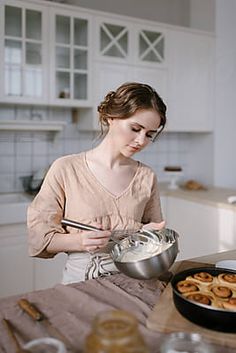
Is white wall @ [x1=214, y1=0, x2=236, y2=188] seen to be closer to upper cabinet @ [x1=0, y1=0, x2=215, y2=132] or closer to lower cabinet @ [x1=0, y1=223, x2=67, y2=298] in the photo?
upper cabinet @ [x1=0, y1=0, x2=215, y2=132]

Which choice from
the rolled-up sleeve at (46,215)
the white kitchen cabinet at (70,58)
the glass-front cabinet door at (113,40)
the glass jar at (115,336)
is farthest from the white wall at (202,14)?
the glass jar at (115,336)

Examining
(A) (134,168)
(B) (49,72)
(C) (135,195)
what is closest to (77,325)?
(C) (135,195)

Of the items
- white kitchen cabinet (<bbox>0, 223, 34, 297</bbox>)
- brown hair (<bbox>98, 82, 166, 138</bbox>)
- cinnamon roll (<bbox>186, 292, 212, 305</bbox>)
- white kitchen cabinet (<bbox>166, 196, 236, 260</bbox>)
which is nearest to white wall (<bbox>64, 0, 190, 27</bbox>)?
white kitchen cabinet (<bbox>166, 196, 236, 260</bbox>)

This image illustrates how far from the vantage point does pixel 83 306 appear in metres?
0.94

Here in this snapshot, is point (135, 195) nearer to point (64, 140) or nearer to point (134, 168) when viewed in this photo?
point (134, 168)

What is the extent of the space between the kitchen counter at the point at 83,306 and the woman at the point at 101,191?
0.52 feet

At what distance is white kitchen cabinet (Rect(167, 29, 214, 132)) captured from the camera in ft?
10.1

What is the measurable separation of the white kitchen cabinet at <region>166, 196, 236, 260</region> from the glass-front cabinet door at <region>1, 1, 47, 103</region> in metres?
1.21

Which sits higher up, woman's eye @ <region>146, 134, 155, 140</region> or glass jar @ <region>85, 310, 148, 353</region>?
woman's eye @ <region>146, 134, 155, 140</region>

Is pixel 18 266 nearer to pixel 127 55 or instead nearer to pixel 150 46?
pixel 127 55

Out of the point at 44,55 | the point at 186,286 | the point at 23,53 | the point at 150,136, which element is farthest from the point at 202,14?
the point at 186,286

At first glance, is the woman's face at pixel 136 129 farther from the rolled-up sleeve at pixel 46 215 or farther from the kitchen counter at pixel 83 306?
the kitchen counter at pixel 83 306

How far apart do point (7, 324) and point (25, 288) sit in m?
1.59

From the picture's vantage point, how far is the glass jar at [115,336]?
48 cm
